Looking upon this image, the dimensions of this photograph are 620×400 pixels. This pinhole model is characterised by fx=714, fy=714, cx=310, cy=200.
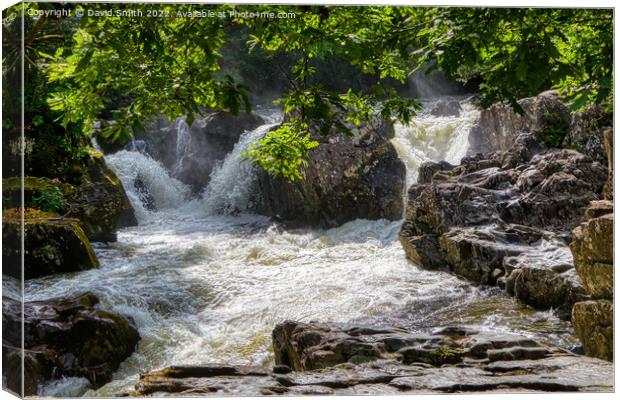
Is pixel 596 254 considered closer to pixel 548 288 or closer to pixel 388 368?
pixel 548 288

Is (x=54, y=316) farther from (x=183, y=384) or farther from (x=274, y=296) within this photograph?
(x=274, y=296)

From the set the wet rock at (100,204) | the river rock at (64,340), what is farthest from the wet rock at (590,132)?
the river rock at (64,340)

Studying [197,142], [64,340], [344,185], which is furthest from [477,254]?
[64,340]

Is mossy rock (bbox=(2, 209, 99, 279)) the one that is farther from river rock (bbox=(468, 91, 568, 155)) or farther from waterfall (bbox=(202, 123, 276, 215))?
river rock (bbox=(468, 91, 568, 155))

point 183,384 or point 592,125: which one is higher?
point 592,125

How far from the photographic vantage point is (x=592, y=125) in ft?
20.3

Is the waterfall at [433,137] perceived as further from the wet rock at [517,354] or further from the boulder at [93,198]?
the boulder at [93,198]

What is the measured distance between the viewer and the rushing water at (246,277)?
5.90m

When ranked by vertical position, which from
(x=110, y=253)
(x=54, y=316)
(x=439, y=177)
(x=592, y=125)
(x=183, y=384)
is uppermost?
(x=592, y=125)

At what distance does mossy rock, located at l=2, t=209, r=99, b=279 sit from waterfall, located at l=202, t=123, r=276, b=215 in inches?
44.8

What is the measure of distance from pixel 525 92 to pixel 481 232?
2439 millimetres

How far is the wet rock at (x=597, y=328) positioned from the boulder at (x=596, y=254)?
0.41 ft

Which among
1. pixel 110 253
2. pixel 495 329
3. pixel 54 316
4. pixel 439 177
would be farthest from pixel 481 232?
pixel 54 316

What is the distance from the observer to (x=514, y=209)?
22.8 ft
